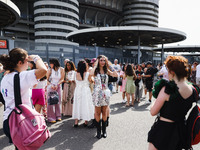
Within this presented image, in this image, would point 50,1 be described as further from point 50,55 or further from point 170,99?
point 170,99

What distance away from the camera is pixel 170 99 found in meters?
1.71

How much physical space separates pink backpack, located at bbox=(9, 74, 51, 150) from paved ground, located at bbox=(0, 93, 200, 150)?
1745 mm

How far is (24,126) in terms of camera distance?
5.48 ft

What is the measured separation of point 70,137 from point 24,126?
2.34 m

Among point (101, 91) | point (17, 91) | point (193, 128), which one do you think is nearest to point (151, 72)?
point (101, 91)

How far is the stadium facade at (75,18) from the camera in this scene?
48.1 metres

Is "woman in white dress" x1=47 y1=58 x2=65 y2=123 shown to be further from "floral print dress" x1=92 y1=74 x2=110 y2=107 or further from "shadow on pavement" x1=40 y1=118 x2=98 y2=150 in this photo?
"floral print dress" x1=92 y1=74 x2=110 y2=107

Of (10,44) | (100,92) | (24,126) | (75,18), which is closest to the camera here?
(24,126)

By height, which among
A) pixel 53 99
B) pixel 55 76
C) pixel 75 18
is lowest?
pixel 53 99

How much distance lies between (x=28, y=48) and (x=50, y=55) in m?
2.53

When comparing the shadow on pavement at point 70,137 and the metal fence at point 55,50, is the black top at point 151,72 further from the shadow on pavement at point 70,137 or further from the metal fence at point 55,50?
the metal fence at point 55,50

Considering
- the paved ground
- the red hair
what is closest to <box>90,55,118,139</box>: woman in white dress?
the paved ground

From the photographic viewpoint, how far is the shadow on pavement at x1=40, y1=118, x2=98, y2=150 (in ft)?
10.9

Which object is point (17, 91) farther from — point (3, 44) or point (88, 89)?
point (3, 44)
